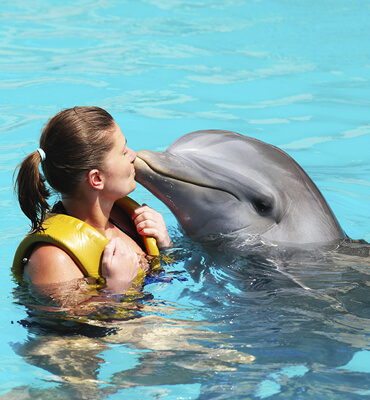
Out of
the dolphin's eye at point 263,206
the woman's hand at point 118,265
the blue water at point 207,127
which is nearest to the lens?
the blue water at point 207,127

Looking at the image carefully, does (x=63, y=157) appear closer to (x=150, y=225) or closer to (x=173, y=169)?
(x=173, y=169)

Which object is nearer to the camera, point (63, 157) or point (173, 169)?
point (63, 157)

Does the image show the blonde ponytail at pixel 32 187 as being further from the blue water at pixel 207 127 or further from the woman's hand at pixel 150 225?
the woman's hand at pixel 150 225

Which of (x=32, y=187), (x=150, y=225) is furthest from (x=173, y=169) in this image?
(x=32, y=187)

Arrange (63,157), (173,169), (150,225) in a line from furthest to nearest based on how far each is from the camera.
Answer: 1. (150,225)
2. (173,169)
3. (63,157)

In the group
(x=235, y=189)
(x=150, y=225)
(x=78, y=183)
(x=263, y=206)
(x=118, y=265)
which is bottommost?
(x=118, y=265)

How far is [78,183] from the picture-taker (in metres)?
4.89

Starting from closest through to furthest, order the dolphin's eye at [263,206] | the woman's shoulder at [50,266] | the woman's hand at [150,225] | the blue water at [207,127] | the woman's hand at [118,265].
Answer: the blue water at [207,127] → the woman's shoulder at [50,266] → the woman's hand at [118,265] → the dolphin's eye at [263,206] → the woman's hand at [150,225]

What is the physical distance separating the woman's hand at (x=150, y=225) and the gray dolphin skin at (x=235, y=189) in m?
0.20

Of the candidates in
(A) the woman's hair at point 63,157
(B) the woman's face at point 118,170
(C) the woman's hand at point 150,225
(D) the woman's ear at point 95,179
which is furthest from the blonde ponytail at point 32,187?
(C) the woman's hand at point 150,225

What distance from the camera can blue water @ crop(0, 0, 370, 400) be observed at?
14.8ft

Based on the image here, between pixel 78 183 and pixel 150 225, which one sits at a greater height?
pixel 78 183

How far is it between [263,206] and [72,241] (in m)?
1.49

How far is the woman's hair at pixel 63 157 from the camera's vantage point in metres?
4.68
